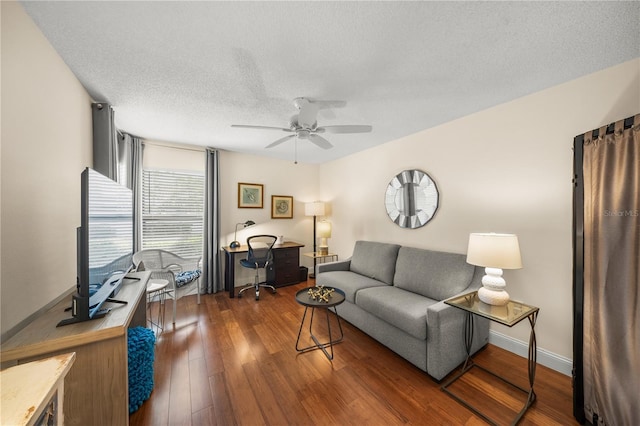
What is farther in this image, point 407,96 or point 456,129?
point 456,129

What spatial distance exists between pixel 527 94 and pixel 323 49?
6.44 ft

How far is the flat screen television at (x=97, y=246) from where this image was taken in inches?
45.6

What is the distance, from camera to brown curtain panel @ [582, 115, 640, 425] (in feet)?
4.18

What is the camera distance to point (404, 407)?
5.09 ft

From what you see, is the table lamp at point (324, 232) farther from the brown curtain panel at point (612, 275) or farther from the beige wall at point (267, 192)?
the brown curtain panel at point (612, 275)

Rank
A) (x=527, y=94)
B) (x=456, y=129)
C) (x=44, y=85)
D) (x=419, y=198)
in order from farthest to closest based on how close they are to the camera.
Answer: (x=419, y=198)
(x=456, y=129)
(x=527, y=94)
(x=44, y=85)

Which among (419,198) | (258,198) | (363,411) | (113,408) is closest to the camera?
(113,408)

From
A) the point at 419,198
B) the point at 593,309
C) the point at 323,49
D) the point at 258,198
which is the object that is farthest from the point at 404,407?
the point at 258,198

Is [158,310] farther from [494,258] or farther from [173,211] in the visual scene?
[494,258]

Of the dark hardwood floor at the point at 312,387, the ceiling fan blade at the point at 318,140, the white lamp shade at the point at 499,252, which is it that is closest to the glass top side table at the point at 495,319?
the dark hardwood floor at the point at 312,387

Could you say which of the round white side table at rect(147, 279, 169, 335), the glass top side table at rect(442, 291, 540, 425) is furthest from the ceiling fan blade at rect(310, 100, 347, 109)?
the round white side table at rect(147, 279, 169, 335)

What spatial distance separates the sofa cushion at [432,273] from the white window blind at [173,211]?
10.7 feet

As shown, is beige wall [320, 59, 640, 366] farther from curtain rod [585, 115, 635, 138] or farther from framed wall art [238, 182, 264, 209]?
framed wall art [238, 182, 264, 209]

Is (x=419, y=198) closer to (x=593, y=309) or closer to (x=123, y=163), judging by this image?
(x=593, y=309)
